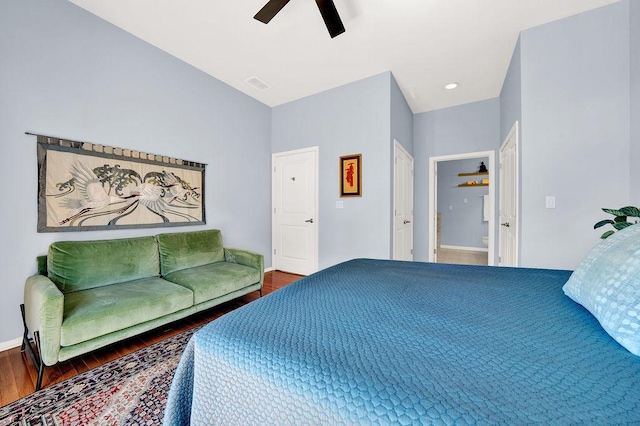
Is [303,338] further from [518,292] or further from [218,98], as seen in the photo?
[218,98]

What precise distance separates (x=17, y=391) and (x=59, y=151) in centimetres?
172

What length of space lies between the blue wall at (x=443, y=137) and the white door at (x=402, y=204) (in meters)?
0.25

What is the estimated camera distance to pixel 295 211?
3.97 m

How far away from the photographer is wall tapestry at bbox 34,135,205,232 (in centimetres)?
203

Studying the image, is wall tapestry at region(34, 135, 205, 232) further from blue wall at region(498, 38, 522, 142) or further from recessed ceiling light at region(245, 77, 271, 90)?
blue wall at region(498, 38, 522, 142)

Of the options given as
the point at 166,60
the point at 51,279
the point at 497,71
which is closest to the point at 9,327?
the point at 51,279

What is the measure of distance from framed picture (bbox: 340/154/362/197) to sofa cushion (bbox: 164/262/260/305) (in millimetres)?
1607

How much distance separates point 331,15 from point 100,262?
9.09 feet

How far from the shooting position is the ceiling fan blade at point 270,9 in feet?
6.18

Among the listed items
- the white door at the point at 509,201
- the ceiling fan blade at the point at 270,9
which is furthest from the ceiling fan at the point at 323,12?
the white door at the point at 509,201

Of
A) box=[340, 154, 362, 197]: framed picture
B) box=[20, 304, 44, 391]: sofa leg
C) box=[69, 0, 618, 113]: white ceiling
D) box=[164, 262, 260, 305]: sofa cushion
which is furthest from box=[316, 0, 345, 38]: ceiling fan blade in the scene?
box=[20, 304, 44, 391]: sofa leg

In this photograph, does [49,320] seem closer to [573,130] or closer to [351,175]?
[351,175]

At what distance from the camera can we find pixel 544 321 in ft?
2.61

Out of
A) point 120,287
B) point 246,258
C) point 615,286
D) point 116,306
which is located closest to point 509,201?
point 615,286
